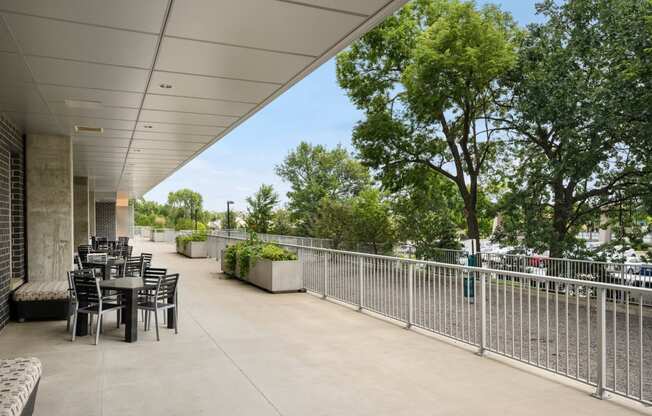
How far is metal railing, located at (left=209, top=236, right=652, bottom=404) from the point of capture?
5.37 metres

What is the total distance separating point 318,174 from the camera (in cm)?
6134

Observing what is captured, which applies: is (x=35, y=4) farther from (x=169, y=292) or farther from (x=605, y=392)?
(x=605, y=392)

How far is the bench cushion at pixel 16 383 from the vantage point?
3.08 meters

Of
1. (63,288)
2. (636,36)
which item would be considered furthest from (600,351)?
(636,36)

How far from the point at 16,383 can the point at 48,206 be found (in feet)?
23.6

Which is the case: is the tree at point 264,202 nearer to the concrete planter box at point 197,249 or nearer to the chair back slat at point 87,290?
the concrete planter box at point 197,249

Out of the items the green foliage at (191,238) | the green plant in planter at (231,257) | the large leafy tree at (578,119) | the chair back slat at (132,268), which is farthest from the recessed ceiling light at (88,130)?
the large leafy tree at (578,119)

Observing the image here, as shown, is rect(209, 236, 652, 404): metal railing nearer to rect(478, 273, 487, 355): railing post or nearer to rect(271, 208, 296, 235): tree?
rect(478, 273, 487, 355): railing post

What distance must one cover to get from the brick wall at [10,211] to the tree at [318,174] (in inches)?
1902

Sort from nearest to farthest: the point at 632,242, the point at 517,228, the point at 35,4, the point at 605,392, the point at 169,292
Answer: the point at 35,4
the point at 605,392
the point at 169,292
the point at 632,242
the point at 517,228

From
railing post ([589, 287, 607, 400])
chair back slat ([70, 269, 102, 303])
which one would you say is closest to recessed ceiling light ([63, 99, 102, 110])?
chair back slat ([70, 269, 102, 303])

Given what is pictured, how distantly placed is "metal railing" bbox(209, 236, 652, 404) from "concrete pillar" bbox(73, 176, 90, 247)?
1192 centimetres

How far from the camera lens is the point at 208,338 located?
6.76 meters

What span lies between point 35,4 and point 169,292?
4.49m
